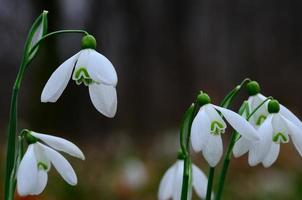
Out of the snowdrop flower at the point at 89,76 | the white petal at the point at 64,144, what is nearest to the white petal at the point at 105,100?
the snowdrop flower at the point at 89,76

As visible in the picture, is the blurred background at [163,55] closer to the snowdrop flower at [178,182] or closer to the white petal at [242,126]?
the snowdrop flower at [178,182]

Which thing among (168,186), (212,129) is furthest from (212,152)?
(168,186)

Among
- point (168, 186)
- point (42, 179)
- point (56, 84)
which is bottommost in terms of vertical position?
point (168, 186)

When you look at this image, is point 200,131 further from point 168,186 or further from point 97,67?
point 168,186

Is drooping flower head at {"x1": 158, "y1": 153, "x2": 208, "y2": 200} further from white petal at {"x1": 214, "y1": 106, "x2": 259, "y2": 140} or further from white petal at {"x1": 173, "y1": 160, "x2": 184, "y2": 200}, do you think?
white petal at {"x1": 214, "y1": 106, "x2": 259, "y2": 140}

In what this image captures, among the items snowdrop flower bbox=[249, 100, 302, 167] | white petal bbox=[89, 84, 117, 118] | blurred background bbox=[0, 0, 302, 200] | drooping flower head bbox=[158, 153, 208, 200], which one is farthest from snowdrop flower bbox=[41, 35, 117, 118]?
blurred background bbox=[0, 0, 302, 200]
